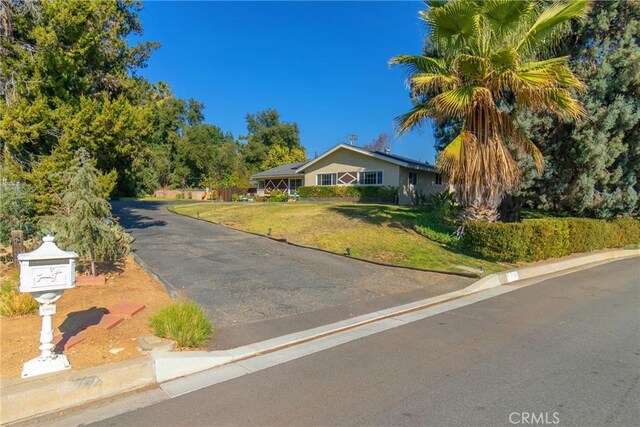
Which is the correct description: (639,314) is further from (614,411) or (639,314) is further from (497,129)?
(497,129)

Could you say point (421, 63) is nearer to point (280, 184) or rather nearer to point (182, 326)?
point (182, 326)

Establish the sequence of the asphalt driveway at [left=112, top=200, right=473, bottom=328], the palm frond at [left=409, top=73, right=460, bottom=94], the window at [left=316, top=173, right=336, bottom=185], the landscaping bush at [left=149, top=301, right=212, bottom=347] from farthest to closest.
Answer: the window at [left=316, top=173, right=336, bottom=185], the palm frond at [left=409, top=73, right=460, bottom=94], the asphalt driveway at [left=112, top=200, right=473, bottom=328], the landscaping bush at [left=149, top=301, right=212, bottom=347]

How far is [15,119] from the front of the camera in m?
8.16

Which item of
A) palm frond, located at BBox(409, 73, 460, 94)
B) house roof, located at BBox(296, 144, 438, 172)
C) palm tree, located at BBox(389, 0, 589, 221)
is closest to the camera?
palm tree, located at BBox(389, 0, 589, 221)

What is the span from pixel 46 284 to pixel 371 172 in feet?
85.1

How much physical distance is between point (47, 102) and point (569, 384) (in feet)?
36.5

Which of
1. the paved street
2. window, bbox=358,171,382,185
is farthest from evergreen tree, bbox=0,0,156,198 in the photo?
window, bbox=358,171,382,185

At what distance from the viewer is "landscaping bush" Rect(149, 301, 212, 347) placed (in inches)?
183

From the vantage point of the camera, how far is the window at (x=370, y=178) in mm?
28016

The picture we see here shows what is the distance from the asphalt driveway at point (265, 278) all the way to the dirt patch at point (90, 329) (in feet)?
2.80

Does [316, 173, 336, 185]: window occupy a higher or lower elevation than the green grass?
higher

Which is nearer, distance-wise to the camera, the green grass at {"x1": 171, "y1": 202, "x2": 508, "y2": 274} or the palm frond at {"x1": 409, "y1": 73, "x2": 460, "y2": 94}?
the green grass at {"x1": 171, "y1": 202, "x2": 508, "y2": 274}

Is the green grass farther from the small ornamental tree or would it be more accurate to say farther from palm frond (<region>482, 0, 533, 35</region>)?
palm frond (<region>482, 0, 533, 35</region>)

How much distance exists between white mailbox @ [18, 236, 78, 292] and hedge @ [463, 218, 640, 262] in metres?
10.7
